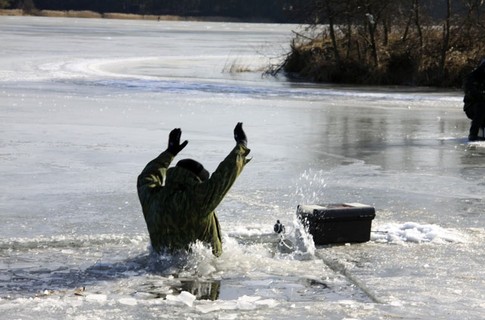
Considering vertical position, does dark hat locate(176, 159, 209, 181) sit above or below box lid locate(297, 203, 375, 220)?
above

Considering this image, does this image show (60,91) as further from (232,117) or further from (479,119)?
(479,119)

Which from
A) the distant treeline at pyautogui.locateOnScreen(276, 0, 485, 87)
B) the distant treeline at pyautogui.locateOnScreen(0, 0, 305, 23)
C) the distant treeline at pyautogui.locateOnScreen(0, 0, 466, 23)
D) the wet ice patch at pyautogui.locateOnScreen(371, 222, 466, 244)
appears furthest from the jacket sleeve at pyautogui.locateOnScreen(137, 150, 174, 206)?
the distant treeline at pyautogui.locateOnScreen(0, 0, 305, 23)

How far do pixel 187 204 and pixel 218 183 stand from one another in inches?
10.2

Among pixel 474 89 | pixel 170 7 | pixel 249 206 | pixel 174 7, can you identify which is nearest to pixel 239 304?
pixel 249 206

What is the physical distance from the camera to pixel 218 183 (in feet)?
22.2

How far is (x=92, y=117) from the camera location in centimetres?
1656

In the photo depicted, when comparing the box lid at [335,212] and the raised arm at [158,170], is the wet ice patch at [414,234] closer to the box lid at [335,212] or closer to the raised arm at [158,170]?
the box lid at [335,212]

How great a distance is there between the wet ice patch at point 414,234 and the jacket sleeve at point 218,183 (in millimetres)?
1671

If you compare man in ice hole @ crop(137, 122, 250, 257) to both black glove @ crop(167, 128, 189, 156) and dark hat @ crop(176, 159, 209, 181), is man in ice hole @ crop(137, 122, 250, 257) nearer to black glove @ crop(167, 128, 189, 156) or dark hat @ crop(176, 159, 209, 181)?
dark hat @ crop(176, 159, 209, 181)

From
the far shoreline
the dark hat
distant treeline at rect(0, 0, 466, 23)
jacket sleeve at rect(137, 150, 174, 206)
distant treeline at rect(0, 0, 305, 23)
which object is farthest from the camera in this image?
distant treeline at rect(0, 0, 305, 23)

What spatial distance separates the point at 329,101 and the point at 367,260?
44.2ft

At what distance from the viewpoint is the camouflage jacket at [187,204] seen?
678 cm

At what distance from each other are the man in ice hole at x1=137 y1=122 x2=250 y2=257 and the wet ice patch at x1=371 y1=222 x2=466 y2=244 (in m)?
1.54

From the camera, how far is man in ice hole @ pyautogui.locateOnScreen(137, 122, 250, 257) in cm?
679
